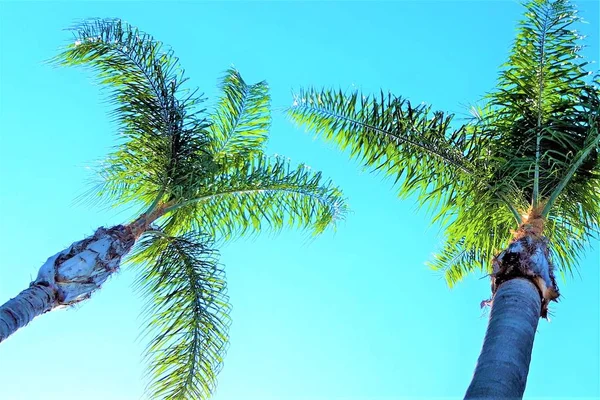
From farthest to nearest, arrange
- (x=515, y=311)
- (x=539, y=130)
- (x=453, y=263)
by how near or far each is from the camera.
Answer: (x=453, y=263), (x=539, y=130), (x=515, y=311)

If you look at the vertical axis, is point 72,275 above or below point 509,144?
below

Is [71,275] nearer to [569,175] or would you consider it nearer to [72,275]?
[72,275]

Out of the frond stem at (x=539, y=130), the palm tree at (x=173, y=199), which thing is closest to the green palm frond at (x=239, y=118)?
the palm tree at (x=173, y=199)

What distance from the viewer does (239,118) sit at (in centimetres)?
1337

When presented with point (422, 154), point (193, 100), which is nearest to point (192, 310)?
point (193, 100)

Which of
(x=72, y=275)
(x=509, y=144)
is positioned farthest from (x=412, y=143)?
(x=72, y=275)

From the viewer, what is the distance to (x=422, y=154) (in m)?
9.97

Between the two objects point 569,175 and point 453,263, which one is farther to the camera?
point 453,263

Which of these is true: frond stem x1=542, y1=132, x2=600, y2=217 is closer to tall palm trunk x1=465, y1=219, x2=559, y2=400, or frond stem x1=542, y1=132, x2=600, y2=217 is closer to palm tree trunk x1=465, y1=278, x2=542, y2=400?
tall palm trunk x1=465, y1=219, x2=559, y2=400

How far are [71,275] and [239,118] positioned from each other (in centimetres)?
477

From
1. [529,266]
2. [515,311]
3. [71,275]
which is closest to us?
[515,311]

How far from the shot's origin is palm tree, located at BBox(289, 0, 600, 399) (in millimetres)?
9055

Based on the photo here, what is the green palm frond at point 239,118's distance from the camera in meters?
13.2

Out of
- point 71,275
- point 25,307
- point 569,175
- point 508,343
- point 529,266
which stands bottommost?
point 25,307
